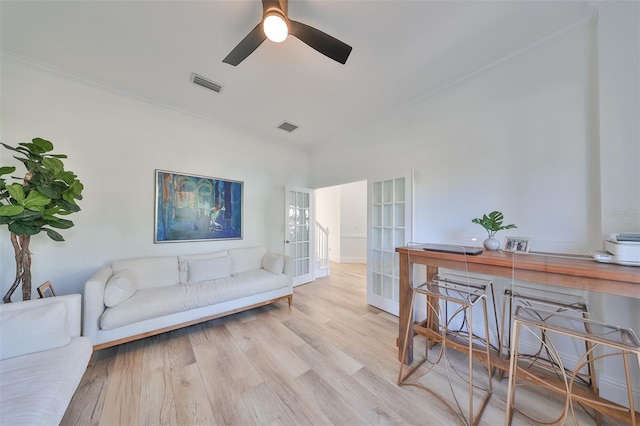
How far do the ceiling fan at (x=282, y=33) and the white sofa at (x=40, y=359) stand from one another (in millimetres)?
2292

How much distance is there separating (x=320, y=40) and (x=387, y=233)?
2292mm

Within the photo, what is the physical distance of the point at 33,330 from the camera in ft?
4.38

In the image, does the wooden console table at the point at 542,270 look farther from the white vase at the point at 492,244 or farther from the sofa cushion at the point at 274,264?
the sofa cushion at the point at 274,264

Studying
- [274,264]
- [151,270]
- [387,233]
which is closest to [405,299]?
[387,233]

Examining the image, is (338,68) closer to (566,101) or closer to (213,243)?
(566,101)

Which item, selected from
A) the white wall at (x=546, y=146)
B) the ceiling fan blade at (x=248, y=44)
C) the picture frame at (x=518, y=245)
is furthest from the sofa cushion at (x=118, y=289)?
the picture frame at (x=518, y=245)

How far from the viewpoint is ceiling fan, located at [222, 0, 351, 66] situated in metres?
1.36

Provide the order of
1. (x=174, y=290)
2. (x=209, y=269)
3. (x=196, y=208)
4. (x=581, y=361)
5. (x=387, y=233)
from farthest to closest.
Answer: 1. (x=196, y=208)
2. (x=387, y=233)
3. (x=209, y=269)
4. (x=174, y=290)
5. (x=581, y=361)

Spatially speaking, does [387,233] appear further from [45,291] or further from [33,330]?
[45,291]

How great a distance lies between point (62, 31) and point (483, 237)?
424 centimetres

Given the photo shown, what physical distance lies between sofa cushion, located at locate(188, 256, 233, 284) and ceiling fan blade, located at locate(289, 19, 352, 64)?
8.66 feet

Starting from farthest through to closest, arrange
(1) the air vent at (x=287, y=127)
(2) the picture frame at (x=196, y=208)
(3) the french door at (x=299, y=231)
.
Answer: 1. (3) the french door at (x=299, y=231)
2. (1) the air vent at (x=287, y=127)
3. (2) the picture frame at (x=196, y=208)

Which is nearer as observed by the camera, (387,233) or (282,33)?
(282,33)

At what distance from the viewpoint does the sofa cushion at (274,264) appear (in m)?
3.02
